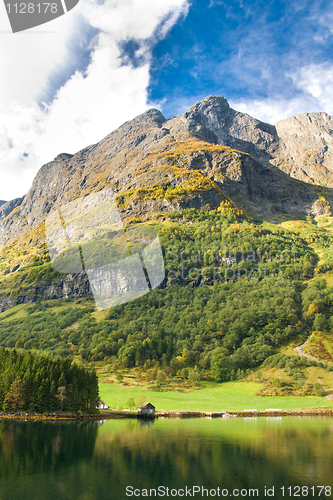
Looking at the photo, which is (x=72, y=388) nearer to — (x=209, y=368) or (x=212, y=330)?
(x=209, y=368)

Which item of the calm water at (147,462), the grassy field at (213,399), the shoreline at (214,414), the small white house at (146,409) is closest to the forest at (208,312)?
the grassy field at (213,399)

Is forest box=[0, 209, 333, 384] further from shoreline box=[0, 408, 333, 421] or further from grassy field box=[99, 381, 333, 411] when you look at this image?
shoreline box=[0, 408, 333, 421]

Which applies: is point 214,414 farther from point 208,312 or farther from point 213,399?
point 208,312

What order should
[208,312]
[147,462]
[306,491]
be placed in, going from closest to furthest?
1. [306,491]
2. [147,462]
3. [208,312]

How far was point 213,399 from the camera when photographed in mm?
83000

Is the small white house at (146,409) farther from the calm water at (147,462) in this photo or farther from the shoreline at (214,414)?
the calm water at (147,462)

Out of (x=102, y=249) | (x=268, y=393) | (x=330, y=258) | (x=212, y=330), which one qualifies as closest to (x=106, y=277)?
(x=102, y=249)

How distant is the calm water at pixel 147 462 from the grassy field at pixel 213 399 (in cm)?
3339

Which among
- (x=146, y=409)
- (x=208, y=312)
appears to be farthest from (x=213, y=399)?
(x=208, y=312)

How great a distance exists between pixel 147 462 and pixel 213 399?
60.8 meters

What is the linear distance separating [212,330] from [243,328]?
12267mm

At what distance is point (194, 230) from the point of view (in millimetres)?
183250

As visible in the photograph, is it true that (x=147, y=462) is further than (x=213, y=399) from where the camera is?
No

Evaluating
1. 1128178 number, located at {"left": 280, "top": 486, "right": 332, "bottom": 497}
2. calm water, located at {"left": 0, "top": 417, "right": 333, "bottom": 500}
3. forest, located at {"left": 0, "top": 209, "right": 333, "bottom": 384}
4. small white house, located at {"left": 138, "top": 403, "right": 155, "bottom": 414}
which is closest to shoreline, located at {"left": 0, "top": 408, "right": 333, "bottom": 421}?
small white house, located at {"left": 138, "top": 403, "right": 155, "bottom": 414}
